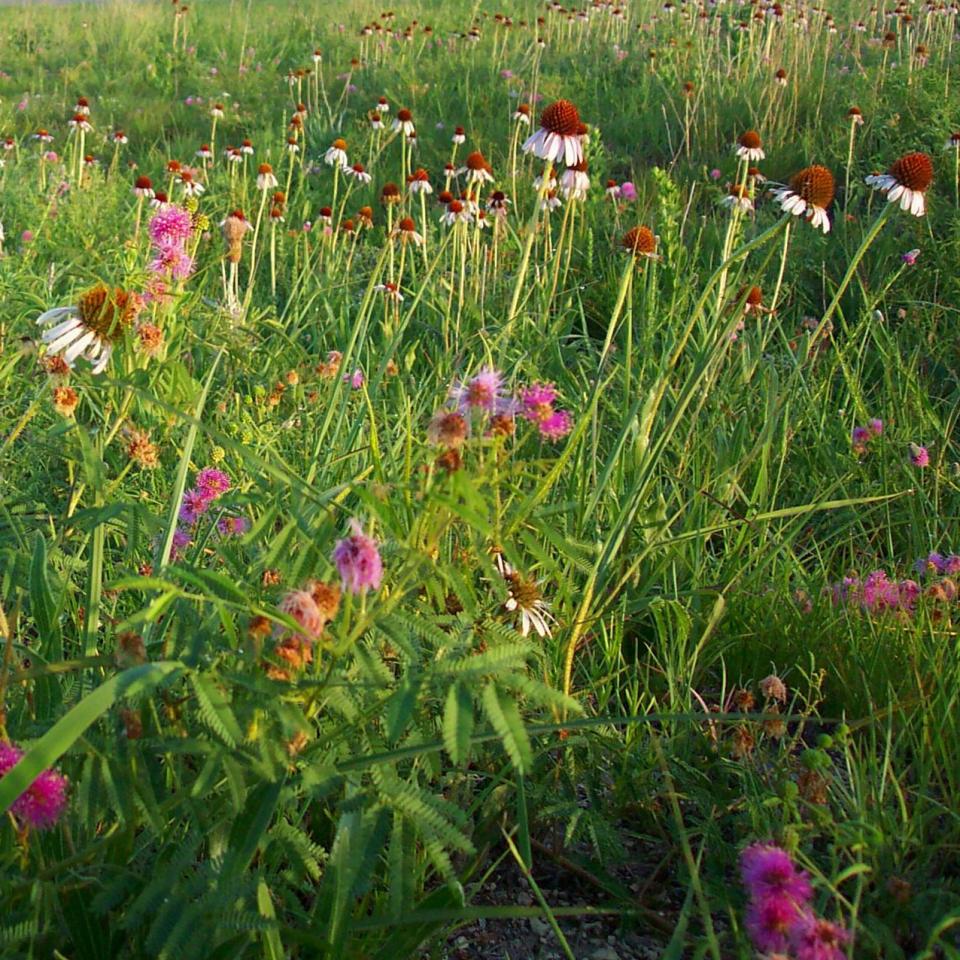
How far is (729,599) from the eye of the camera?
1585 millimetres

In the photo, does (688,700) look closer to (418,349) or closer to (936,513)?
(936,513)

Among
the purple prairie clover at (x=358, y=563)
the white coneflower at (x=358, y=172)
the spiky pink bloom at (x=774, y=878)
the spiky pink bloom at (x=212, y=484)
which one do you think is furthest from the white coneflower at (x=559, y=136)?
the white coneflower at (x=358, y=172)

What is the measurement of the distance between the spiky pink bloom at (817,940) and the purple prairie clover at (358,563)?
42 cm

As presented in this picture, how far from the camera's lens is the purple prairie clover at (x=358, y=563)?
2.62ft

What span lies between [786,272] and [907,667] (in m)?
2.21

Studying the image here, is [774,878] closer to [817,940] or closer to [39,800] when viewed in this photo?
[817,940]

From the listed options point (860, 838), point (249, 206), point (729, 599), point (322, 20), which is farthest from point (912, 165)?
point (322, 20)

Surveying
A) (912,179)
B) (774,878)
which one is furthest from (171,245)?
(912,179)

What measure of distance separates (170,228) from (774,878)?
1190 millimetres

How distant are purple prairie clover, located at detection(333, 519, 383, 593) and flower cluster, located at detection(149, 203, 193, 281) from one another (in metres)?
0.81

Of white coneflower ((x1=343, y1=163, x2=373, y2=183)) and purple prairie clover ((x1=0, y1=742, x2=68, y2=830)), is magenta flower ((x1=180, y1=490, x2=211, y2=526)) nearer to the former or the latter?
purple prairie clover ((x1=0, y1=742, x2=68, y2=830))

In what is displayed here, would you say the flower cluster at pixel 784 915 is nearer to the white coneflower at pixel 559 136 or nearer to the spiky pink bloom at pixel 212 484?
the spiky pink bloom at pixel 212 484

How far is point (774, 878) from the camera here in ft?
2.72

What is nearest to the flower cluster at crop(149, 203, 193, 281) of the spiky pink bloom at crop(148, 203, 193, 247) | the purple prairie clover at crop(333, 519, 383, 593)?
the spiky pink bloom at crop(148, 203, 193, 247)
